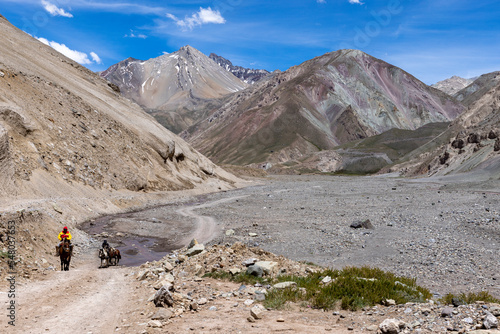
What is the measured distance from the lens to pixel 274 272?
39.4ft

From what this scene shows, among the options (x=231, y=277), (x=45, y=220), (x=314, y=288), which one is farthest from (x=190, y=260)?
(x=45, y=220)

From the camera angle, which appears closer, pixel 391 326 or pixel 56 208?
pixel 391 326

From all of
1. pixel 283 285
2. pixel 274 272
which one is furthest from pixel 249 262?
pixel 283 285

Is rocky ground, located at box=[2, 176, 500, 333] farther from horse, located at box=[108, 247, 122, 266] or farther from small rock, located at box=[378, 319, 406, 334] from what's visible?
horse, located at box=[108, 247, 122, 266]

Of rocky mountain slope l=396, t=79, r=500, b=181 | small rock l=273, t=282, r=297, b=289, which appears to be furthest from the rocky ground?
rocky mountain slope l=396, t=79, r=500, b=181

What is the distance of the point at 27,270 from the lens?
13469 millimetres

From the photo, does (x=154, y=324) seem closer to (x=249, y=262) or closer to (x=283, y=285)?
(x=283, y=285)

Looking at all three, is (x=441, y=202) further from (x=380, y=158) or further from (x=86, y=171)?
(x=380, y=158)

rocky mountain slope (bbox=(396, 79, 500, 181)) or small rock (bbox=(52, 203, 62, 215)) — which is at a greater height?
rocky mountain slope (bbox=(396, 79, 500, 181))

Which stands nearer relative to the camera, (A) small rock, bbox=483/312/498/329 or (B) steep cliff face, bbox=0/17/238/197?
(A) small rock, bbox=483/312/498/329

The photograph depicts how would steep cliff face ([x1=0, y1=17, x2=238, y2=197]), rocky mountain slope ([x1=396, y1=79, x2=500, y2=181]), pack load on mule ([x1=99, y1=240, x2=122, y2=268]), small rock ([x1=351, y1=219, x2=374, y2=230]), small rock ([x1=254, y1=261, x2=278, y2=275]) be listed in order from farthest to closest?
rocky mountain slope ([x1=396, y1=79, x2=500, y2=181])
steep cliff face ([x1=0, y1=17, x2=238, y2=197])
small rock ([x1=351, y1=219, x2=374, y2=230])
pack load on mule ([x1=99, y1=240, x2=122, y2=268])
small rock ([x1=254, y1=261, x2=278, y2=275])

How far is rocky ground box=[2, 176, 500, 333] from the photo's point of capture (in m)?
8.03

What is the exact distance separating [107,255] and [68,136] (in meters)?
28.4

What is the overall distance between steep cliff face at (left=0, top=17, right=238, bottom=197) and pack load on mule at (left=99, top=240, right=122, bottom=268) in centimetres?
1552
